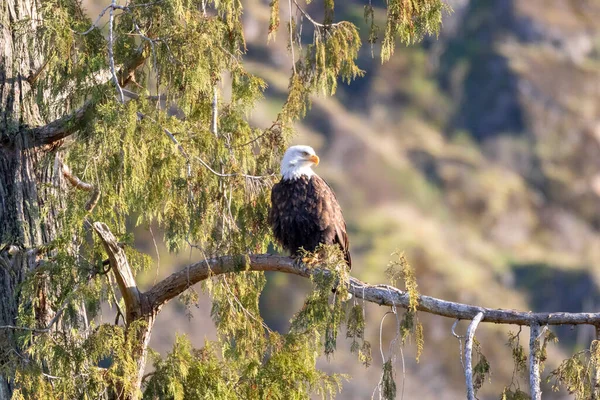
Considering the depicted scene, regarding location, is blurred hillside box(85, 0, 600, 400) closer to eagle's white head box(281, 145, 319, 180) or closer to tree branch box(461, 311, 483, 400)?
eagle's white head box(281, 145, 319, 180)

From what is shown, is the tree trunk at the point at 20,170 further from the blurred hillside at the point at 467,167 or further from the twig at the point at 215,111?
the blurred hillside at the point at 467,167

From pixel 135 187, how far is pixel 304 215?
5.95ft

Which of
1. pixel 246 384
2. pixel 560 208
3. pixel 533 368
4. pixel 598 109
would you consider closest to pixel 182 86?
pixel 246 384

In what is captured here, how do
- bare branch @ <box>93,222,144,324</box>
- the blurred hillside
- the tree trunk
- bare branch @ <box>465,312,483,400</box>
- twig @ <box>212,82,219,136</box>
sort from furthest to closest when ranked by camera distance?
the blurred hillside, twig @ <box>212,82,219,136</box>, the tree trunk, bare branch @ <box>93,222,144,324</box>, bare branch @ <box>465,312,483,400</box>

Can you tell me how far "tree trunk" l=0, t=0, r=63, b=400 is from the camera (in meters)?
5.88

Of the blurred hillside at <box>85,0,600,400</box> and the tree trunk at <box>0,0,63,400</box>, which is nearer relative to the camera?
the tree trunk at <box>0,0,63,400</box>

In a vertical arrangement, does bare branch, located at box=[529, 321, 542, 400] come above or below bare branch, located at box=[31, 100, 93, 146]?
below

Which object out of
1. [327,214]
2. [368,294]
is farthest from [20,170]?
[368,294]

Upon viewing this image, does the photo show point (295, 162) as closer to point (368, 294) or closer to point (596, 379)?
point (368, 294)

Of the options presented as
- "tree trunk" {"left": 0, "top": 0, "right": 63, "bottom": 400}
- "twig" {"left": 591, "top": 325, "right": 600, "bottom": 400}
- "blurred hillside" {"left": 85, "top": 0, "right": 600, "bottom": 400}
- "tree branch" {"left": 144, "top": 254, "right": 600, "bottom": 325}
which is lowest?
"twig" {"left": 591, "top": 325, "right": 600, "bottom": 400}

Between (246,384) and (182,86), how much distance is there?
1.87 meters

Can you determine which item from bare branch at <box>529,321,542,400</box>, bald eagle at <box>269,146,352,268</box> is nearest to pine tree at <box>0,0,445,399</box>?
bald eagle at <box>269,146,352,268</box>

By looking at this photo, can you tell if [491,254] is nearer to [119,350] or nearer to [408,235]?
[408,235]

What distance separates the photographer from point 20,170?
19.7ft
